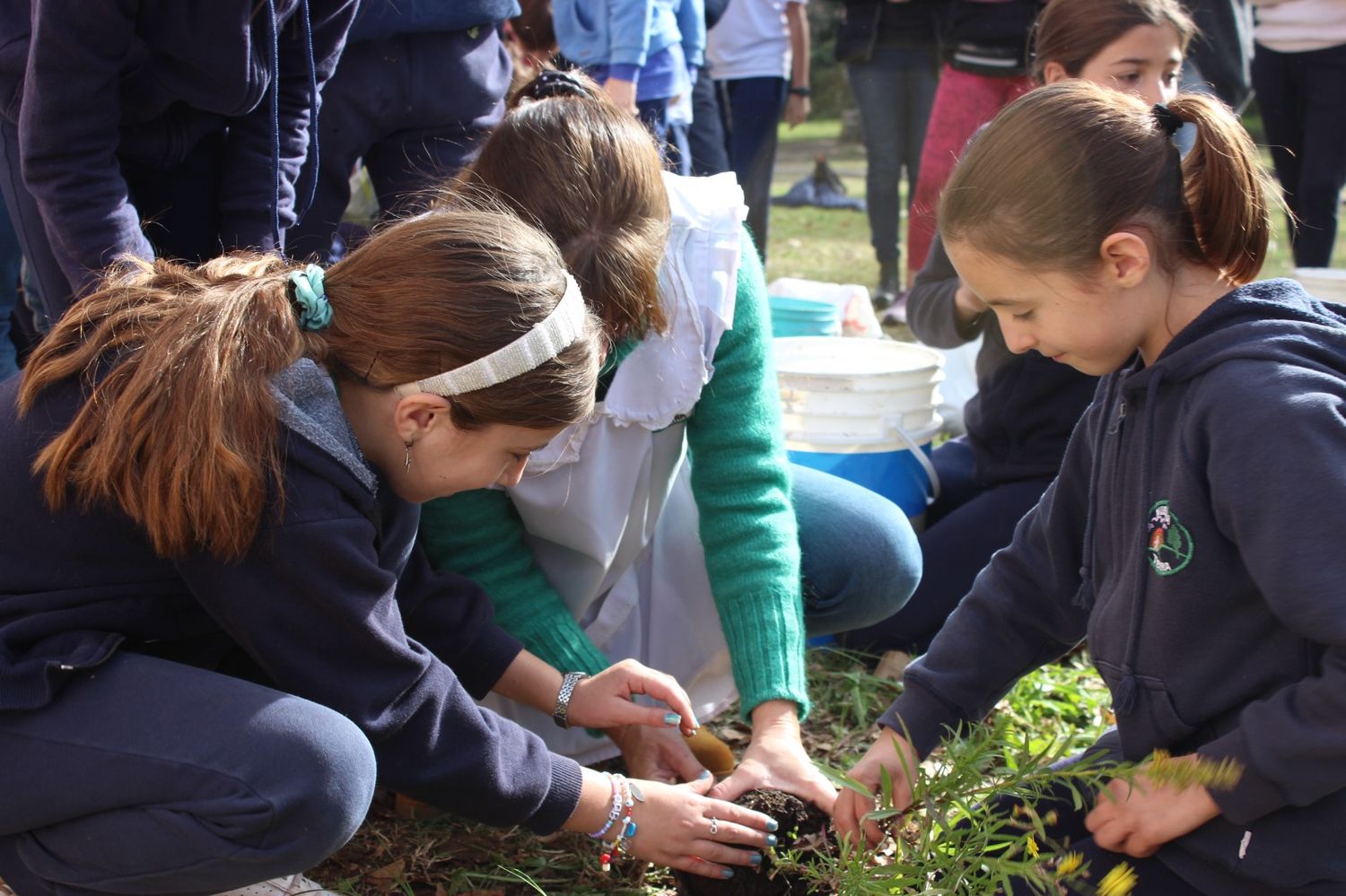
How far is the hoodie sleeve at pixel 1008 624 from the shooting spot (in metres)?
2.00

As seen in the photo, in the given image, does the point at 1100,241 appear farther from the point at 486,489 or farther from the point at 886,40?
the point at 886,40

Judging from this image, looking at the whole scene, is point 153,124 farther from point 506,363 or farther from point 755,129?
point 755,129

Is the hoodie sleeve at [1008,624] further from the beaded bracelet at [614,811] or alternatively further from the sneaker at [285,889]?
the sneaker at [285,889]

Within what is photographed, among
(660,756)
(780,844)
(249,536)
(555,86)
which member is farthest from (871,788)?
(555,86)

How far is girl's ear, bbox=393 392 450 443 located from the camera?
1.74m

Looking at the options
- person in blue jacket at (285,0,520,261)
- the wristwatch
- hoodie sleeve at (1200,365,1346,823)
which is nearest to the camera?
hoodie sleeve at (1200,365,1346,823)

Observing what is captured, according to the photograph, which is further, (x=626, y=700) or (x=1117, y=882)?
(x=626, y=700)

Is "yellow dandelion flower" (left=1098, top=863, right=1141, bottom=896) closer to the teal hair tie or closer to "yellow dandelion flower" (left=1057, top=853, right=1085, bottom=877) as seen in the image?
"yellow dandelion flower" (left=1057, top=853, right=1085, bottom=877)

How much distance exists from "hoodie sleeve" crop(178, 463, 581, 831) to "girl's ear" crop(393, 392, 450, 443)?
0.13 meters

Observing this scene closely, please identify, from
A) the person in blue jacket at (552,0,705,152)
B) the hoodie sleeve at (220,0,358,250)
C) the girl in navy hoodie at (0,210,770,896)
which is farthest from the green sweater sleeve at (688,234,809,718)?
the person in blue jacket at (552,0,705,152)

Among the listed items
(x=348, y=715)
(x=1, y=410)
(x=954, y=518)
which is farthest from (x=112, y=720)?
(x=954, y=518)

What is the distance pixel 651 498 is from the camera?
248cm

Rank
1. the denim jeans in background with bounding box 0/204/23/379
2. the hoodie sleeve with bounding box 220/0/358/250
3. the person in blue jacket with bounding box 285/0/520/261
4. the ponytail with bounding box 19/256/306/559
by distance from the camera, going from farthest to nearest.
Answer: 1. the denim jeans in background with bounding box 0/204/23/379
2. the person in blue jacket with bounding box 285/0/520/261
3. the hoodie sleeve with bounding box 220/0/358/250
4. the ponytail with bounding box 19/256/306/559

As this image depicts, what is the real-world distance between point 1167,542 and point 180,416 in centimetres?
123
